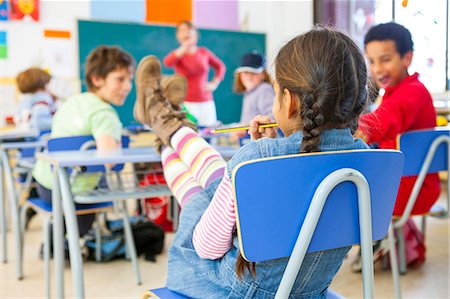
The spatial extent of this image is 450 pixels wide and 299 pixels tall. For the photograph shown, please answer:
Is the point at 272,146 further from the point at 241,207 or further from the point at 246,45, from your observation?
the point at 246,45

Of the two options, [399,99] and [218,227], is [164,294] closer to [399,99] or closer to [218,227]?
[218,227]

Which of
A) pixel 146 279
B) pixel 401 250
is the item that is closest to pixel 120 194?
pixel 146 279

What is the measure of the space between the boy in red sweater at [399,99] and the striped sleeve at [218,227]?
873 mm

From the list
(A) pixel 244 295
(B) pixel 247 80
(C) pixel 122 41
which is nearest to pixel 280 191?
(A) pixel 244 295

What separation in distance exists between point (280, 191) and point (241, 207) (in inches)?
2.4

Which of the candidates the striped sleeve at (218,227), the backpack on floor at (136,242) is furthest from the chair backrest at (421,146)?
the backpack on floor at (136,242)

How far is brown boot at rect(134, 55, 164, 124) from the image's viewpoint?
1462 mm

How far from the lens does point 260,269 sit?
84 cm

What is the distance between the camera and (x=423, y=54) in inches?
147

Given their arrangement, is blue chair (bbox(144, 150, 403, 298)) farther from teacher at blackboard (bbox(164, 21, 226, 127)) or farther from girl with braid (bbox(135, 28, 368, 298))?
teacher at blackboard (bbox(164, 21, 226, 127))

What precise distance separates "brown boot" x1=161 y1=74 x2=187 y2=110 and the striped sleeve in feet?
2.09

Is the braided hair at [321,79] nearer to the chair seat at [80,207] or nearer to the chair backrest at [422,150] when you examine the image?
the chair backrest at [422,150]

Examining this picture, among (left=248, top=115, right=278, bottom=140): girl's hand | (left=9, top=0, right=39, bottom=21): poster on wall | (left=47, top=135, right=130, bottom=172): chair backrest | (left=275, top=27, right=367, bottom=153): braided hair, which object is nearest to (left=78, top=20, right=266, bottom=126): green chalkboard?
(left=9, top=0, right=39, bottom=21): poster on wall

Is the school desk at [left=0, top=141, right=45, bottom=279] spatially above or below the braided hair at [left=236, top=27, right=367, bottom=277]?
below
